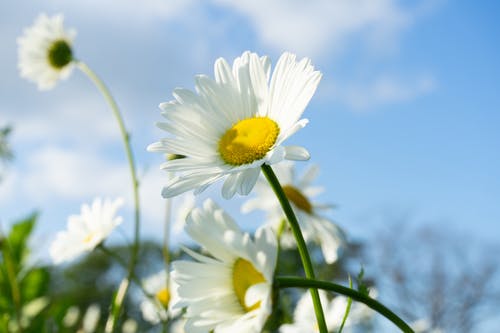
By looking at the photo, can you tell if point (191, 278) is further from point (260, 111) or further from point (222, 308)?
point (260, 111)

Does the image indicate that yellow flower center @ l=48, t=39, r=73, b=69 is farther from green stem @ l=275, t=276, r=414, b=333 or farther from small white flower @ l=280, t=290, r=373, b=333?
green stem @ l=275, t=276, r=414, b=333

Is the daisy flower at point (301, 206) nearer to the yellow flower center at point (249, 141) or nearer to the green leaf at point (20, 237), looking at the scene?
the yellow flower center at point (249, 141)

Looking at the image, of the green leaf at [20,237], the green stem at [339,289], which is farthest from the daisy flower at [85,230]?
the green leaf at [20,237]

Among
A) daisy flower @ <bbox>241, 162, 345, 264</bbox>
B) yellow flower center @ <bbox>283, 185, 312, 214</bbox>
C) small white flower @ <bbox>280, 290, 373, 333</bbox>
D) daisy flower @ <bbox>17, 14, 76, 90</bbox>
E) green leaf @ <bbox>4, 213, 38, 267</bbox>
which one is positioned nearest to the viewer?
small white flower @ <bbox>280, 290, 373, 333</bbox>

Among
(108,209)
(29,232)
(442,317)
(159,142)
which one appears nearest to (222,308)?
(159,142)

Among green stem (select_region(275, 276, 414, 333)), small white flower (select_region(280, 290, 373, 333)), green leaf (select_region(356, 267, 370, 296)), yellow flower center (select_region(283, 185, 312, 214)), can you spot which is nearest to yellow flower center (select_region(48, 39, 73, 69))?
yellow flower center (select_region(283, 185, 312, 214))

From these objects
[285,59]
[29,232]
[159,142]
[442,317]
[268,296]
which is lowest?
[268,296]
